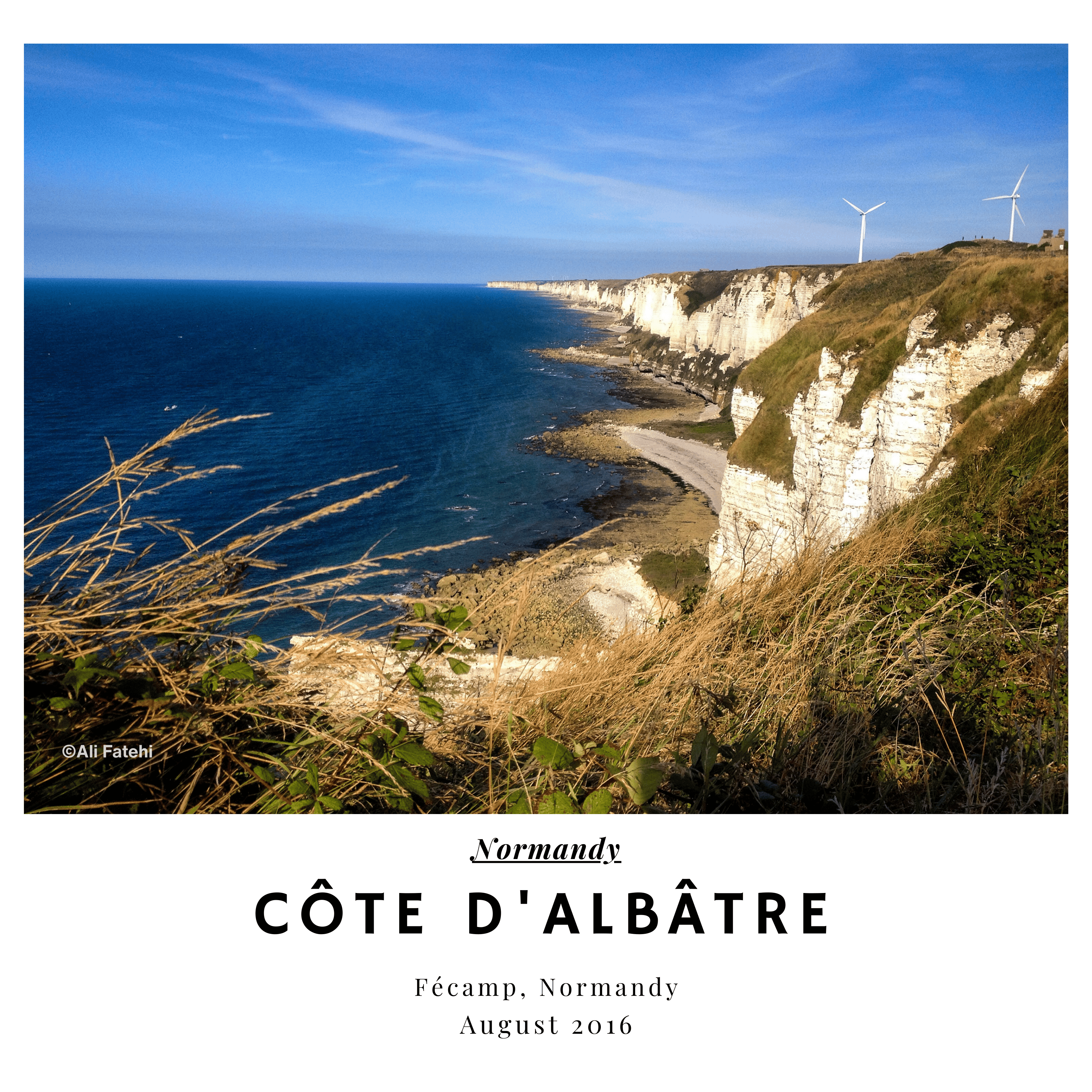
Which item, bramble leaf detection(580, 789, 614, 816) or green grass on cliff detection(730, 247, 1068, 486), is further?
green grass on cliff detection(730, 247, 1068, 486)

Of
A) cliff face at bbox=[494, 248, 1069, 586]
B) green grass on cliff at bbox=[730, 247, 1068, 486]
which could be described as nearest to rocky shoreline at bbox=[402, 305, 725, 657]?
cliff face at bbox=[494, 248, 1069, 586]

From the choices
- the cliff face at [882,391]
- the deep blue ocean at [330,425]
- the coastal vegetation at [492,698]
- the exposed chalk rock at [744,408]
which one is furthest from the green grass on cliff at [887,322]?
the deep blue ocean at [330,425]

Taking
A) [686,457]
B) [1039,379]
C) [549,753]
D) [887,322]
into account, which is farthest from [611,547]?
[549,753]

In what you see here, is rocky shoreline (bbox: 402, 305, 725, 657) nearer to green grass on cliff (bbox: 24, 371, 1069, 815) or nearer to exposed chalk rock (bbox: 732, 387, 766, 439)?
green grass on cliff (bbox: 24, 371, 1069, 815)

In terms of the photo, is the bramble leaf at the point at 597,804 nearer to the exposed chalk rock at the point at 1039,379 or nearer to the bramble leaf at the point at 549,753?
the bramble leaf at the point at 549,753

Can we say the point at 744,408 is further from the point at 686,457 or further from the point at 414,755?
the point at 414,755
